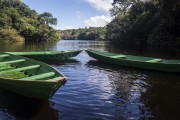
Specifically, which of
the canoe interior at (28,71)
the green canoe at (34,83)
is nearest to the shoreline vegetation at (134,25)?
the canoe interior at (28,71)

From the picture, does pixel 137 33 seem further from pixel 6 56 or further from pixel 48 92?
pixel 48 92

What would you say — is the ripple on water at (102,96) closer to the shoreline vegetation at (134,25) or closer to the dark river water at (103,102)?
the dark river water at (103,102)

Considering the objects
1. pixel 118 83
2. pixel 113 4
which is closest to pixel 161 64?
pixel 118 83

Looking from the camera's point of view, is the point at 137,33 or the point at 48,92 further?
the point at 137,33

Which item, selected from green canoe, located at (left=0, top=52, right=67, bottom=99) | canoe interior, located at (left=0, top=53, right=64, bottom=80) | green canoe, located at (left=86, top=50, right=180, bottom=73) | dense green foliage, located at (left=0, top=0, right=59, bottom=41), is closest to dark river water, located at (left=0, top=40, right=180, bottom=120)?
green canoe, located at (left=0, top=52, right=67, bottom=99)

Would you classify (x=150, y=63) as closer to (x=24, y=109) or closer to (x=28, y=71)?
(x=28, y=71)

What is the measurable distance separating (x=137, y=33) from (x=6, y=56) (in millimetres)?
42722

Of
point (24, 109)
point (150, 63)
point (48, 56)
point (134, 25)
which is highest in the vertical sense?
point (134, 25)

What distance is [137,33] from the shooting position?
5584cm

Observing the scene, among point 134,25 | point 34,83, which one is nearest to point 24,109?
point 34,83

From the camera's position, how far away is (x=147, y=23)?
170 ft

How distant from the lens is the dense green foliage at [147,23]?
40800 millimetres

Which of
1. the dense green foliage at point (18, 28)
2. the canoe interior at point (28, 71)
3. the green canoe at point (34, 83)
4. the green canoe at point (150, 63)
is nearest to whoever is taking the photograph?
the green canoe at point (34, 83)

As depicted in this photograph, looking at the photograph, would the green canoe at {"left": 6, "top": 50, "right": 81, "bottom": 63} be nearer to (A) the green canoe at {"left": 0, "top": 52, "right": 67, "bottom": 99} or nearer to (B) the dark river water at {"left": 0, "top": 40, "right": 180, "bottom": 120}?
(B) the dark river water at {"left": 0, "top": 40, "right": 180, "bottom": 120}
